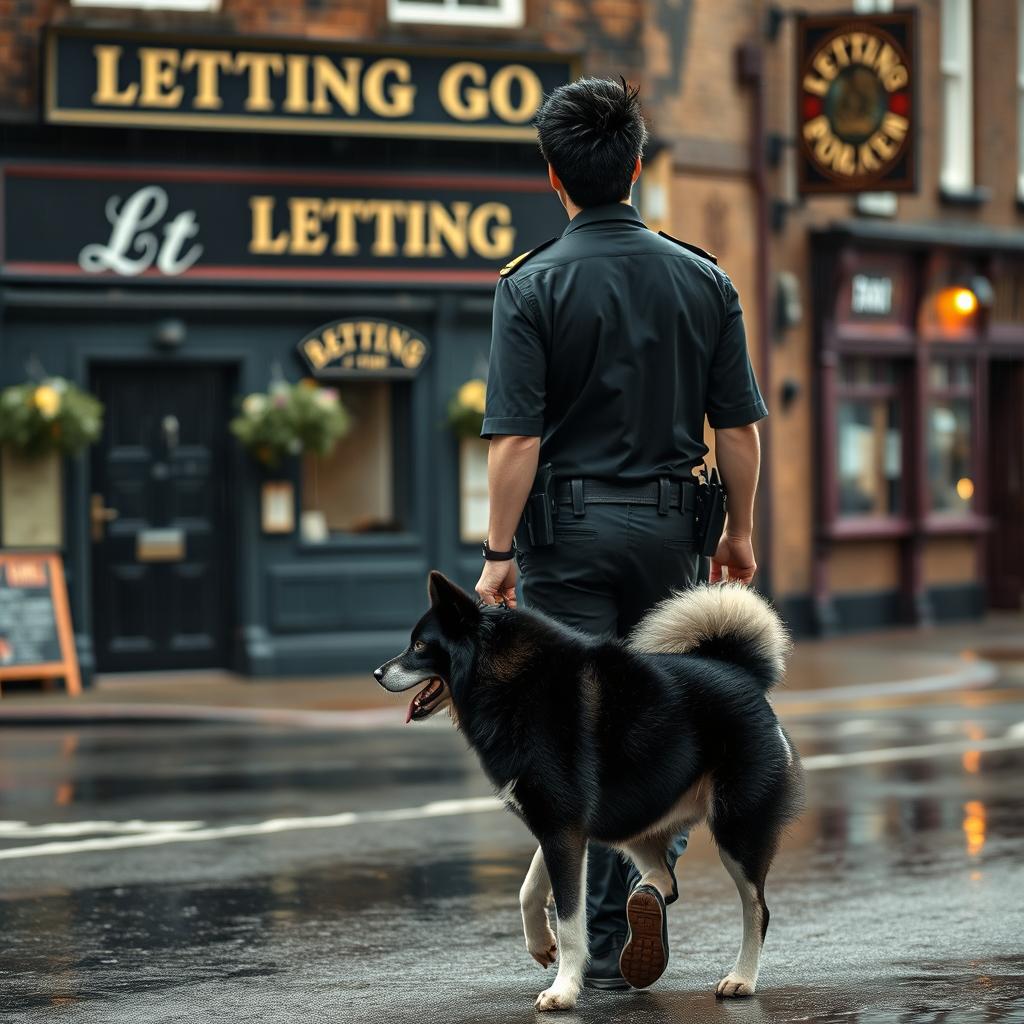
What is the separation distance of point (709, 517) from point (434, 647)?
37.2 inches

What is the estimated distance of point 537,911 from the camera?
554 cm

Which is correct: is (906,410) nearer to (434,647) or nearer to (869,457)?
(869,457)

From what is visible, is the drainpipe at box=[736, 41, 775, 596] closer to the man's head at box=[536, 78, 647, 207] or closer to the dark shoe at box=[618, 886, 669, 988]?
the man's head at box=[536, 78, 647, 207]

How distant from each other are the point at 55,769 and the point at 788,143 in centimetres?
1116

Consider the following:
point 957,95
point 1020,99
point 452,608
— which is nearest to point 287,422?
point 957,95

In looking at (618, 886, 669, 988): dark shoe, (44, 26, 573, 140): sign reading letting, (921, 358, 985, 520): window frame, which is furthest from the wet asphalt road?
(921, 358, 985, 520): window frame

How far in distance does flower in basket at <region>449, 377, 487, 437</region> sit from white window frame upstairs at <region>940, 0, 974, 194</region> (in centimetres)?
752

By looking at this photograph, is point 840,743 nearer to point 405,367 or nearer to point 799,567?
point 405,367

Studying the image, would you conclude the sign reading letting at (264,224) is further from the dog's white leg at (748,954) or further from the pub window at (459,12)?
the dog's white leg at (748,954)

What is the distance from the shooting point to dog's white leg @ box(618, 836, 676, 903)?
547cm

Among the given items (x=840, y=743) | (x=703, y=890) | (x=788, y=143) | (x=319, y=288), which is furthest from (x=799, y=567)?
(x=703, y=890)

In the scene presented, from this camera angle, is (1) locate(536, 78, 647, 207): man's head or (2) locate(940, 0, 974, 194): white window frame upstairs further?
(2) locate(940, 0, 974, 194): white window frame upstairs

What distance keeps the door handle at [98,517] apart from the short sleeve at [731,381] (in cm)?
1171

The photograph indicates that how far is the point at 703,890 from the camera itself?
759 cm
